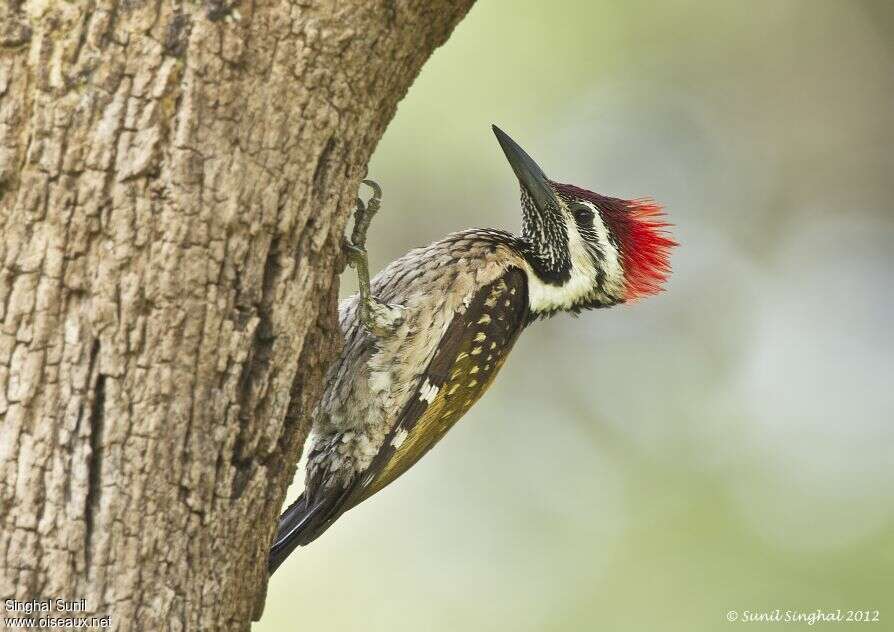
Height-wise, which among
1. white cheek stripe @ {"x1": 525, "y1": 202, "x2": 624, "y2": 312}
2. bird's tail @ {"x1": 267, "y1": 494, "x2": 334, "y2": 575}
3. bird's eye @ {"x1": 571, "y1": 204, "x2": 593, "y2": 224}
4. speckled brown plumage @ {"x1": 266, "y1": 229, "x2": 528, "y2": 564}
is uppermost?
bird's eye @ {"x1": 571, "y1": 204, "x2": 593, "y2": 224}

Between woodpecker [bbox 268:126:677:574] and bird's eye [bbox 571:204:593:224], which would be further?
bird's eye [bbox 571:204:593:224]

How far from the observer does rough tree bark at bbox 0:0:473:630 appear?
1970 mm

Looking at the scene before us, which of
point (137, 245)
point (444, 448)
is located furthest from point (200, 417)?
point (444, 448)

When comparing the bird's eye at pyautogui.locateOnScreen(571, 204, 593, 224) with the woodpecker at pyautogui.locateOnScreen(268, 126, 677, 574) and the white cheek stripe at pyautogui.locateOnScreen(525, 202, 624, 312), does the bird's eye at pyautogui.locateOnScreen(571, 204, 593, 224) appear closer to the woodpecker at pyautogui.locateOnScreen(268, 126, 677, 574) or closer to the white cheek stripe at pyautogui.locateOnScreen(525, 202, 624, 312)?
the white cheek stripe at pyautogui.locateOnScreen(525, 202, 624, 312)

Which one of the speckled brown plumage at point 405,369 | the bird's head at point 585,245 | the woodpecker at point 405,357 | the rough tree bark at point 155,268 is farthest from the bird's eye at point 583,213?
the rough tree bark at point 155,268

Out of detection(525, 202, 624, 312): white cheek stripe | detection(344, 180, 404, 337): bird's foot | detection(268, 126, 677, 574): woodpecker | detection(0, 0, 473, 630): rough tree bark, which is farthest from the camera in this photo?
detection(525, 202, 624, 312): white cheek stripe

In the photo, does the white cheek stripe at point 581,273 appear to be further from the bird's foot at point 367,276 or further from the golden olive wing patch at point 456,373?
the bird's foot at point 367,276

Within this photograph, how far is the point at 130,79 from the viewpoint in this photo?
6.57 ft

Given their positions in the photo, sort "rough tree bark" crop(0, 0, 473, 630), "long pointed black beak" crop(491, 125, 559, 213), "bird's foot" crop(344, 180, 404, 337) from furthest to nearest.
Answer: "long pointed black beak" crop(491, 125, 559, 213) → "bird's foot" crop(344, 180, 404, 337) → "rough tree bark" crop(0, 0, 473, 630)

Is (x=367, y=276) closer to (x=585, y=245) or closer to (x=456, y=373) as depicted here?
(x=456, y=373)

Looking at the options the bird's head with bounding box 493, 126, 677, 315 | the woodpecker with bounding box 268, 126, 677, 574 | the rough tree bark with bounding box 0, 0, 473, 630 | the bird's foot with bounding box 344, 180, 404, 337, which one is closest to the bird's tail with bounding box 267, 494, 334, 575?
the woodpecker with bounding box 268, 126, 677, 574

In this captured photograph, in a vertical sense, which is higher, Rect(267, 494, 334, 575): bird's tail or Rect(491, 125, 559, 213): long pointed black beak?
Rect(491, 125, 559, 213): long pointed black beak

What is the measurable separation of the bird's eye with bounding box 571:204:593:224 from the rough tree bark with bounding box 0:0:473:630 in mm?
Result: 2058

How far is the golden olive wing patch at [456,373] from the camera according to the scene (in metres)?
3.55
